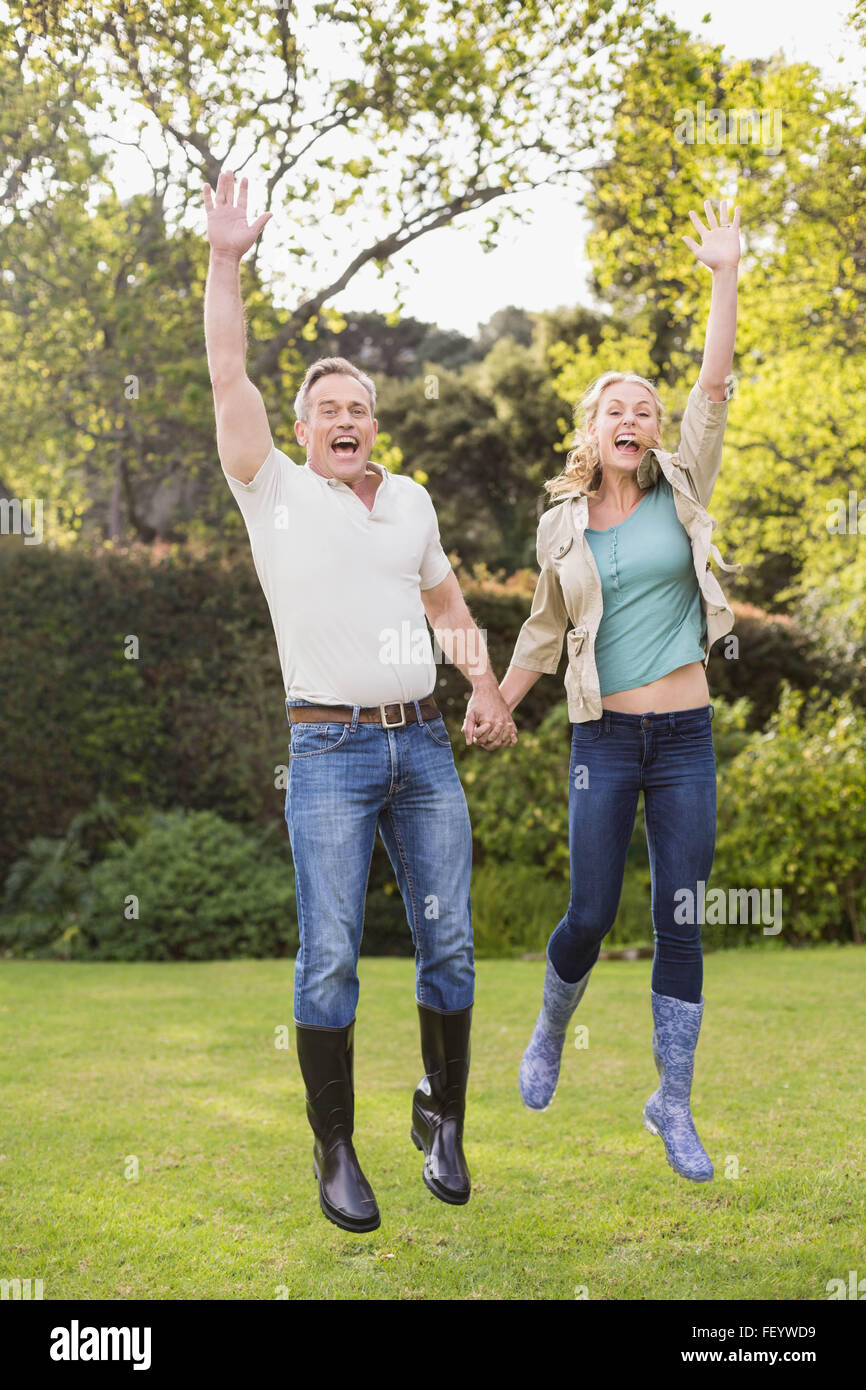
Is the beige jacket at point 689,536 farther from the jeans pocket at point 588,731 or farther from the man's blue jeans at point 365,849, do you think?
the man's blue jeans at point 365,849

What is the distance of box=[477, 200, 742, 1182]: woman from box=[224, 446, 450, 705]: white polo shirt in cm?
56

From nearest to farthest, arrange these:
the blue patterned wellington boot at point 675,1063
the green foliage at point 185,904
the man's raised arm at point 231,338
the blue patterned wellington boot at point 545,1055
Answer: the man's raised arm at point 231,338 < the blue patterned wellington boot at point 675,1063 < the blue patterned wellington boot at point 545,1055 < the green foliage at point 185,904

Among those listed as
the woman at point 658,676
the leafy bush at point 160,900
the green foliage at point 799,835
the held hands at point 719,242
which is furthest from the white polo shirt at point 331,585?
the green foliage at point 799,835

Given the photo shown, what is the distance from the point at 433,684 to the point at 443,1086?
114 cm

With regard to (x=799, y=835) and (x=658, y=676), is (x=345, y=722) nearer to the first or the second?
(x=658, y=676)

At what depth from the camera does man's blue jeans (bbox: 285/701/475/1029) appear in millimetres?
3320

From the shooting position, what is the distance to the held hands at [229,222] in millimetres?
3195

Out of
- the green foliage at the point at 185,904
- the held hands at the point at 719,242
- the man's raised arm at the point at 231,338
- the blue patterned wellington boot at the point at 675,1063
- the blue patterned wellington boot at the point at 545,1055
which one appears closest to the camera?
the man's raised arm at the point at 231,338

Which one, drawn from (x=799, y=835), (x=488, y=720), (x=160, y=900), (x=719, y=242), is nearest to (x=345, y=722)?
(x=488, y=720)

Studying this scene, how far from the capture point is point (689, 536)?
3697mm

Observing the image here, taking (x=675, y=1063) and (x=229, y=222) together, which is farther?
(x=675, y=1063)

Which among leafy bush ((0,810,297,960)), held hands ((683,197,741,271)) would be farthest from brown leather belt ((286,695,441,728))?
leafy bush ((0,810,297,960))

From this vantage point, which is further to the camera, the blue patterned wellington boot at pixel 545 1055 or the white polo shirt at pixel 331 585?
the blue patterned wellington boot at pixel 545 1055
